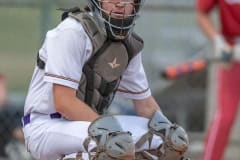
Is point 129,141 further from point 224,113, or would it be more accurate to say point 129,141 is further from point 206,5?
point 206,5

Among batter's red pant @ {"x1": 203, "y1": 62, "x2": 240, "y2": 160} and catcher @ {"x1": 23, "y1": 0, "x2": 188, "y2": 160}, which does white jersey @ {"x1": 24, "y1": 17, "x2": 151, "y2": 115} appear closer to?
catcher @ {"x1": 23, "y1": 0, "x2": 188, "y2": 160}

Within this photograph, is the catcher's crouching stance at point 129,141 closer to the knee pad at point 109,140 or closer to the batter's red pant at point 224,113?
the knee pad at point 109,140

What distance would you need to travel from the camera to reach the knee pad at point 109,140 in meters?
4.10

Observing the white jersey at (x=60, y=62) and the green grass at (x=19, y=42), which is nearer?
the white jersey at (x=60, y=62)

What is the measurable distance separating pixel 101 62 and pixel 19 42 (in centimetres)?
347

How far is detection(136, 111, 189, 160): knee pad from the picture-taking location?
4277 mm

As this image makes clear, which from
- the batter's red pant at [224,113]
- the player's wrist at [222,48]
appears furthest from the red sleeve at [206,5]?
the batter's red pant at [224,113]

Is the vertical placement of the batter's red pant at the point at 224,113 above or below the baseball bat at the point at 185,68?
above

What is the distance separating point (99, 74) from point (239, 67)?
2.54 meters

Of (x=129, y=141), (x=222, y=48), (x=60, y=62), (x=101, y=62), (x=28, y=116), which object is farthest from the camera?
(x=222, y=48)

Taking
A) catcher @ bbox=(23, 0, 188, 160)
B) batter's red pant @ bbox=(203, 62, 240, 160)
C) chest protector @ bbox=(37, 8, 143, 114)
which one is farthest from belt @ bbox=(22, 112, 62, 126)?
batter's red pant @ bbox=(203, 62, 240, 160)

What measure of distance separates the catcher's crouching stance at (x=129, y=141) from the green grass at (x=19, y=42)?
11.8 ft

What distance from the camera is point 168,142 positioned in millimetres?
4289

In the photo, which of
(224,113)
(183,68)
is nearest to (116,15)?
(224,113)
